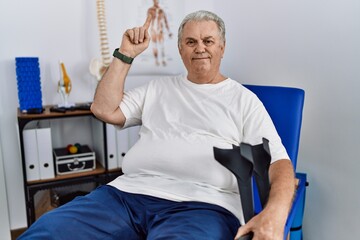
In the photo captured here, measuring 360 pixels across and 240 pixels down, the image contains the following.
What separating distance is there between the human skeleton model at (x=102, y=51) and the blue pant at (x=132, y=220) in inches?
Result: 38.0

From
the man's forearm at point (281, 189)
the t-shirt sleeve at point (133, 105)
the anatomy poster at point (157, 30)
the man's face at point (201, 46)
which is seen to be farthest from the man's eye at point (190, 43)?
the anatomy poster at point (157, 30)

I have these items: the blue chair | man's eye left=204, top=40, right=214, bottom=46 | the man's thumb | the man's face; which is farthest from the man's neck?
the man's thumb

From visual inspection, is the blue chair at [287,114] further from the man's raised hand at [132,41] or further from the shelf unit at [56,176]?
the shelf unit at [56,176]

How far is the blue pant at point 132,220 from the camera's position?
3.32ft

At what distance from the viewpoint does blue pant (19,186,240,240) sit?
1012mm

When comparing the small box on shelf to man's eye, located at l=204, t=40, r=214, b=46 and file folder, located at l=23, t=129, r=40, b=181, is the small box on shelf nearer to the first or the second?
file folder, located at l=23, t=129, r=40, b=181

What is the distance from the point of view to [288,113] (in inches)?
55.6

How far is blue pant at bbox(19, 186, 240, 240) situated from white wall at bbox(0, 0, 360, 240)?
0.68 m

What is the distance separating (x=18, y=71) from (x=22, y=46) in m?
0.23

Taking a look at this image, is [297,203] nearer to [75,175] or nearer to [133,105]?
[133,105]

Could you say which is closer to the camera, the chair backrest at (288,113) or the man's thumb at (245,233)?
the man's thumb at (245,233)

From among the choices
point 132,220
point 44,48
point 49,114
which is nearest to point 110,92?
point 132,220

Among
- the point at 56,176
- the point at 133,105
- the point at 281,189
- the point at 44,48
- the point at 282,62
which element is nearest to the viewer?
the point at 281,189

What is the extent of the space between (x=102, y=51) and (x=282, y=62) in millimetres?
1005
